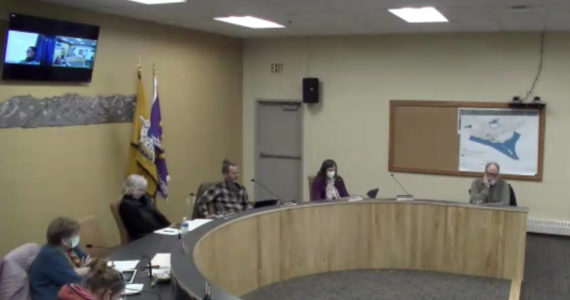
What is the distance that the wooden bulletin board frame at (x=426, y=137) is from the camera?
25.5 ft

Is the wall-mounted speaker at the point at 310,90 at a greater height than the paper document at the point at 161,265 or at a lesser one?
greater

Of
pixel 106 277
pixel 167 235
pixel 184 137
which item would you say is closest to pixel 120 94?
pixel 184 137

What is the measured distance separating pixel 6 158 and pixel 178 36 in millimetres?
2959

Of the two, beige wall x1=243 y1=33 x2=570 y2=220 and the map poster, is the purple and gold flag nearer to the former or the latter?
beige wall x1=243 y1=33 x2=570 y2=220

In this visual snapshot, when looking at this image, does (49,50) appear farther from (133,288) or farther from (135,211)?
(133,288)

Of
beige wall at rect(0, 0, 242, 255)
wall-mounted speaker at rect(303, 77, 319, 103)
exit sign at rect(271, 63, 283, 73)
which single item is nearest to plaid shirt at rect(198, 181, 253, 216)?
beige wall at rect(0, 0, 242, 255)

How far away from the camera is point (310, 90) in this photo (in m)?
8.35

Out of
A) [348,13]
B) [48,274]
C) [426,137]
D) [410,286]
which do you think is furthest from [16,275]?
Result: [426,137]

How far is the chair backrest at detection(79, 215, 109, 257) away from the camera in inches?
179

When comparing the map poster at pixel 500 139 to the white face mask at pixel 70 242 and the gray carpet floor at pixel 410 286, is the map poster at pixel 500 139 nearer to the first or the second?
the gray carpet floor at pixel 410 286

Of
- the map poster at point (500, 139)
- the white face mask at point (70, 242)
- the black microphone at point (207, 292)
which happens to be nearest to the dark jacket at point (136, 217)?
the white face mask at point (70, 242)

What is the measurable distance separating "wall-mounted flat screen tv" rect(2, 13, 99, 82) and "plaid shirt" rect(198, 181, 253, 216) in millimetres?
1696

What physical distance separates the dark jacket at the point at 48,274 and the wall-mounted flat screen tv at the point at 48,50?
7.22ft

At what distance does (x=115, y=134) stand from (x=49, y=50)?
1.35m
